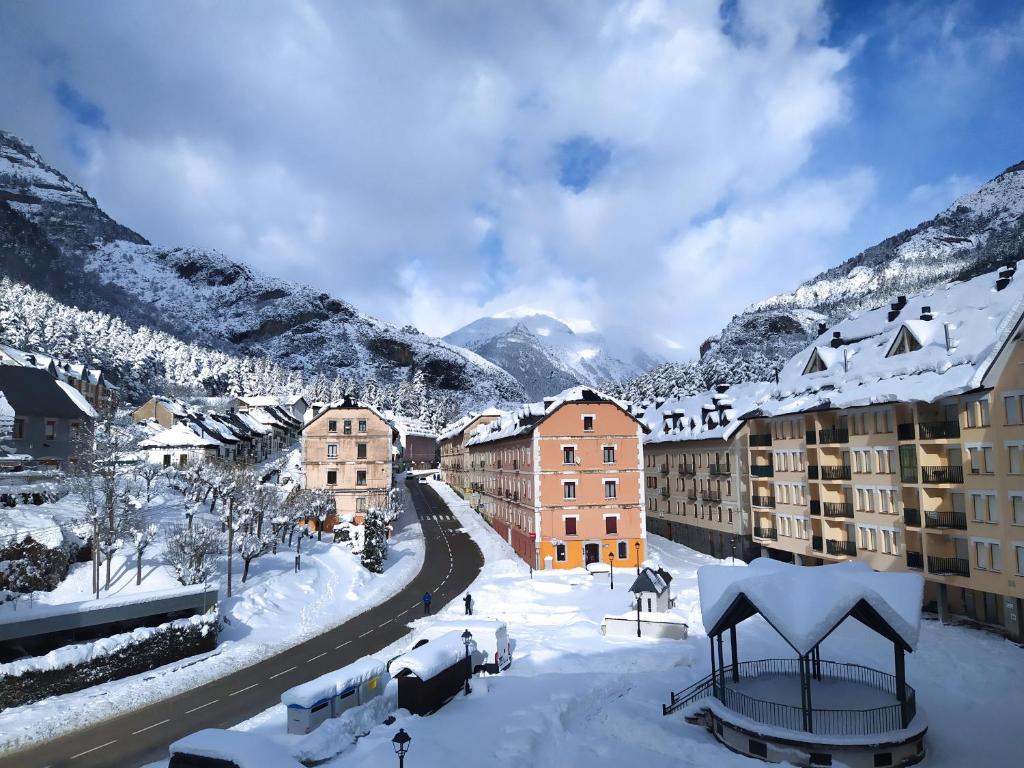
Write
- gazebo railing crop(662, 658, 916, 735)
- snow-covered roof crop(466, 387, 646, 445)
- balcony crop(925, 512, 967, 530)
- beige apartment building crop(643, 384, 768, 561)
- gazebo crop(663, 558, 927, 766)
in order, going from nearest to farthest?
gazebo crop(663, 558, 927, 766) → gazebo railing crop(662, 658, 916, 735) → balcony crop(925, 512, 967, 530) → beige apartment building crop(643, 384, 768, 561) → snow-covered roof crop(466, 387, 646, 445)

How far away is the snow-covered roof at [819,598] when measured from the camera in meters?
21.6

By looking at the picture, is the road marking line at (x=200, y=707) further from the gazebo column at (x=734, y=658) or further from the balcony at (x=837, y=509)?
the balcony at (x=837, y=509)

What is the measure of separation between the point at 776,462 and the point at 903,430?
13.4 meters

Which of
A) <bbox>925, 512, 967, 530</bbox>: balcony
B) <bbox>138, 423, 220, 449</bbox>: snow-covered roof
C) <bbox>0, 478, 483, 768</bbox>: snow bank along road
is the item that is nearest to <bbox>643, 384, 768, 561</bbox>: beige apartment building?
<bbox>925, 512, 967, 530</bbox>: balcony

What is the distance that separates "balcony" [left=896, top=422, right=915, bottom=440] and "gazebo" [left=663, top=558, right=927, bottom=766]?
65.5 ft

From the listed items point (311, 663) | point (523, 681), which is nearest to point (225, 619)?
point (311, 663)

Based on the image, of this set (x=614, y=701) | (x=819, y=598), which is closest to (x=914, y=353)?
(x=819, y=598)

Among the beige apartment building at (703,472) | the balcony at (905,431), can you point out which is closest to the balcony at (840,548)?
the balcony at (905,431)

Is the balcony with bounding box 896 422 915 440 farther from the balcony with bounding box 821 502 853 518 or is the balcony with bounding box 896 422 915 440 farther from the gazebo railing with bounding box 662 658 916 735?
the gazebo railing with bounding box 662 658 916 735

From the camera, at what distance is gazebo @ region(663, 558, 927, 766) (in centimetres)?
2112

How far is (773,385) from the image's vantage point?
5838 cm

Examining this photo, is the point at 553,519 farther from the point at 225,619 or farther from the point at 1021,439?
the point at 1021,439

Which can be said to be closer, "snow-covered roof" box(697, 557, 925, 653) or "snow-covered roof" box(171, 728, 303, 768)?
"snow-covered roof" box(171, 728, 303, 768)

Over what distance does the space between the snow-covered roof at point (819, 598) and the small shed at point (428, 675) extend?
10.4 m
